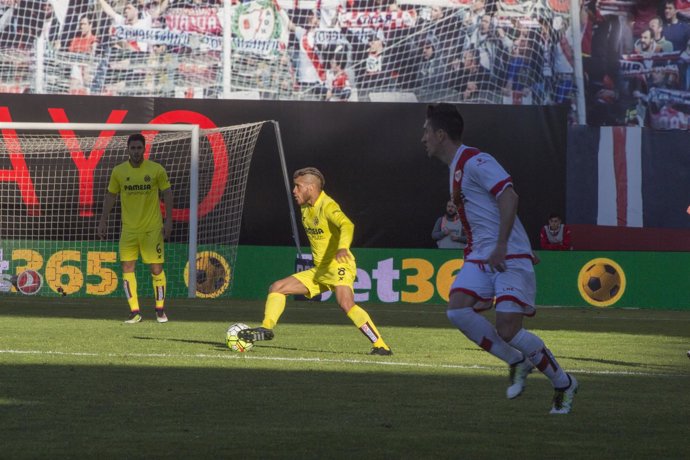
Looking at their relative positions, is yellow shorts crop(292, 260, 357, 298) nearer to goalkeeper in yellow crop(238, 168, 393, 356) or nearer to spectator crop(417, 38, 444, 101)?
goalkeeper in yellow crop(238, 168, 393, 356)

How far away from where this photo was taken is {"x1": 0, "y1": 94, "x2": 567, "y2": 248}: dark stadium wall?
74.0 feet

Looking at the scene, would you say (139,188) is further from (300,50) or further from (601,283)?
(300,50)

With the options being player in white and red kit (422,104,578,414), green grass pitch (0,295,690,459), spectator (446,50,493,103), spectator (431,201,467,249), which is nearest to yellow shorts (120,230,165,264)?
green grass pitch (0,295,690,459)

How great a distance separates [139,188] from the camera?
16.0m

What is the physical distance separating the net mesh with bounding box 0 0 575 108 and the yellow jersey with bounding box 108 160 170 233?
8.45m

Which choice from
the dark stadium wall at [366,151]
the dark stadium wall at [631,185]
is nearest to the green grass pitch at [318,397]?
the dark stadium wall at [366,151]

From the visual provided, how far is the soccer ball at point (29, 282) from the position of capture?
2166 cm

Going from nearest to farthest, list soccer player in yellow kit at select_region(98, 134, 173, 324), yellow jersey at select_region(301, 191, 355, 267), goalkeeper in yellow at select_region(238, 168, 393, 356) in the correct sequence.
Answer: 1. goalkeeper in yellow at select_region(238, 168, 393, 356)
2. yellow jersey at select_region(301, 191, 355, 267)
3. soccer player in yellow kit at select_region(98, 134, 173, 324)

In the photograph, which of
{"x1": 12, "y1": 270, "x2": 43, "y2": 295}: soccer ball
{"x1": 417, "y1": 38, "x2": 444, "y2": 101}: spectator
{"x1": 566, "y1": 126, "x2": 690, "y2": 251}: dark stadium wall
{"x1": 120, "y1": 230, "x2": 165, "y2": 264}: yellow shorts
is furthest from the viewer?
{"x1": 417, "y1": 38, "x2": 444, "y2": 101}: spectator

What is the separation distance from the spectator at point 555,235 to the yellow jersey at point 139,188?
801cm

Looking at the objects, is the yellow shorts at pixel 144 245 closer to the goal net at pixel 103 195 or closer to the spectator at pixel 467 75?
the goal net at pixel 103 195

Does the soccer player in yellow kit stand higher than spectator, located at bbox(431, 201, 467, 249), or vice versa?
the soccer player in yellow kit

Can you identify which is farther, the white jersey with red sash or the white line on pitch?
the white line on pitch

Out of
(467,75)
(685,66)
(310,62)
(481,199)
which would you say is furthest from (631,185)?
(481,199)
